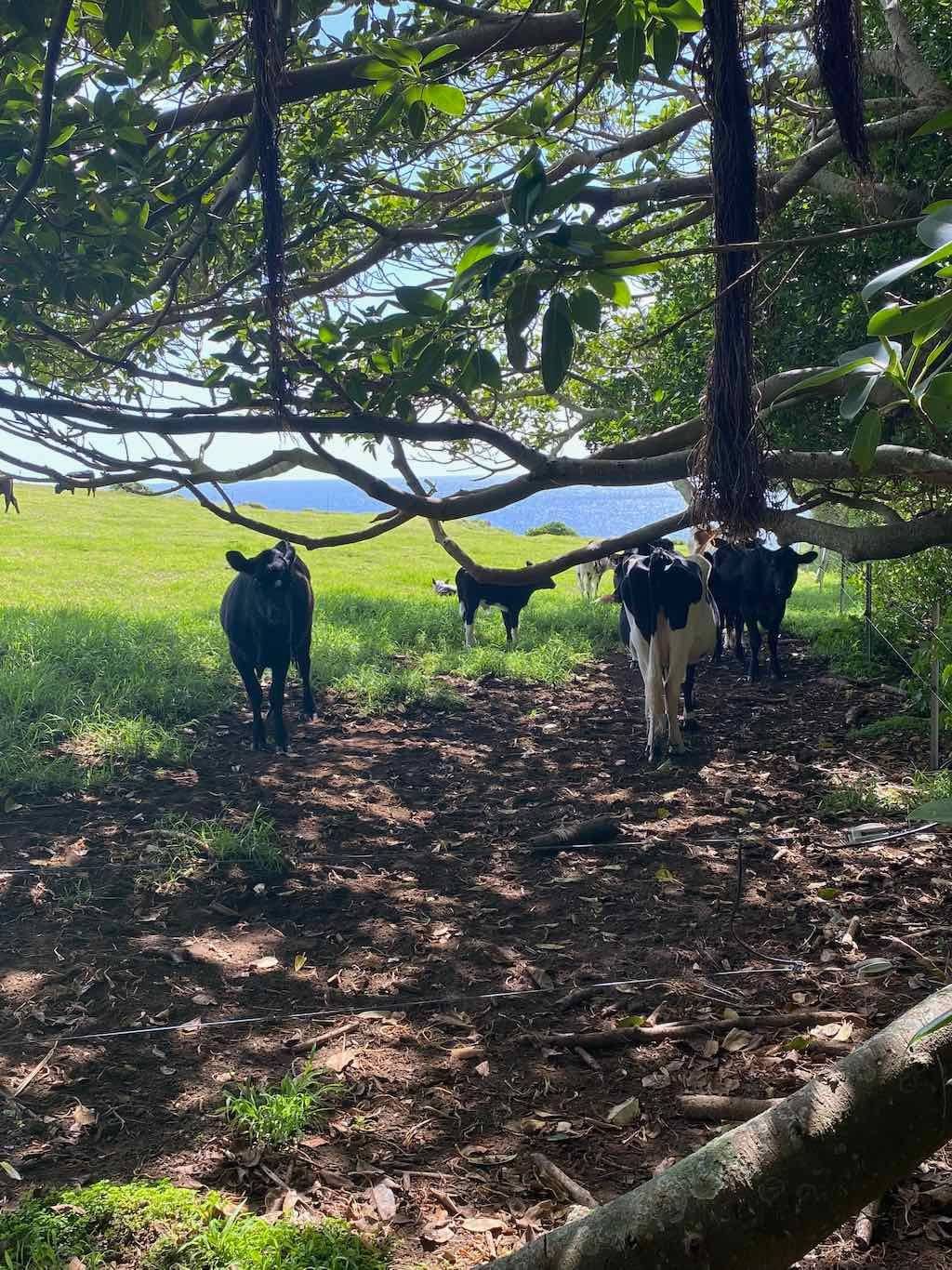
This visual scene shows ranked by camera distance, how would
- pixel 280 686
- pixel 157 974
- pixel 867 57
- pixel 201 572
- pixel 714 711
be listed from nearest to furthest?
pixel 157 974 < pixel 867 57 < pixel 280 686 < pixel 714 711 < pixel 201 572

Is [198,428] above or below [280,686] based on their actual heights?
above

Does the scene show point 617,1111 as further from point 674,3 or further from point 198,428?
point 674,3

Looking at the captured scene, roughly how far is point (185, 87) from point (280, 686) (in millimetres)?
5448

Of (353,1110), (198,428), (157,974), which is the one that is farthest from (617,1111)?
(198,428)

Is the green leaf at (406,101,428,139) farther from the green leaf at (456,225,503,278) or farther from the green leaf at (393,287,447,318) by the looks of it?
the green leaf at (456,225,503,278)

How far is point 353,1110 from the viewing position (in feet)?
12.3

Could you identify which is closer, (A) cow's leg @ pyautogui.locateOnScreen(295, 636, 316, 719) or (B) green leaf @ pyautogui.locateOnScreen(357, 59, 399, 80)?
(B) green leaf @ pyautogui.locateOnScreen(357, 59, 399, 80)

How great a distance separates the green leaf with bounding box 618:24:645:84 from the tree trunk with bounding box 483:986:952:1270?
3.00 metres

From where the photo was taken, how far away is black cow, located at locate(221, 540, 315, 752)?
879 centimetres

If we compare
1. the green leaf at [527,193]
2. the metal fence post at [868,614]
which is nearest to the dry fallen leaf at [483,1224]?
the green leaf at [527,193]

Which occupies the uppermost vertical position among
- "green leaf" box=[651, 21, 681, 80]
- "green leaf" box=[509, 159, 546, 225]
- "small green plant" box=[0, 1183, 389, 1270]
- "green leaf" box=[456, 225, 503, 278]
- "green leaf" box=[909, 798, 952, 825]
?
"green leaf" box=[651, 21, 681, 80]

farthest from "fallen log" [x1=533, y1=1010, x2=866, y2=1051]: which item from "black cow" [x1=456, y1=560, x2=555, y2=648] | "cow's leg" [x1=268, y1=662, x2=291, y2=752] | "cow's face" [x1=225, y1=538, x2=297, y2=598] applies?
"black cow" [x1=456, y1=560, x2=555, y2=648]

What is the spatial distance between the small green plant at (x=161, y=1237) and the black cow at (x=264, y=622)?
5.75 m

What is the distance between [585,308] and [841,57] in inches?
43.8
